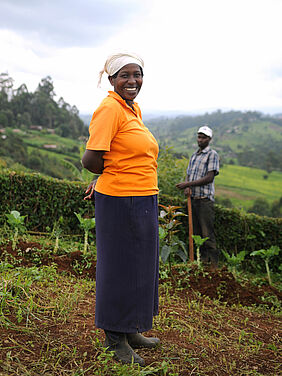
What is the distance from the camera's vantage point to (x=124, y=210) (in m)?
2.37

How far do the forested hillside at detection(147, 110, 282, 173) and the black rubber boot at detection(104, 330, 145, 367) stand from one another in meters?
56.3

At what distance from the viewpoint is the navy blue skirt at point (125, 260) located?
238 centimetres

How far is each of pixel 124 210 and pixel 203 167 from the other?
3.59 metres

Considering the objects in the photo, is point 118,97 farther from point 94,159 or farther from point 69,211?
point 69,211

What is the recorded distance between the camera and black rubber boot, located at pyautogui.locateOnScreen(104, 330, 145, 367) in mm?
2459

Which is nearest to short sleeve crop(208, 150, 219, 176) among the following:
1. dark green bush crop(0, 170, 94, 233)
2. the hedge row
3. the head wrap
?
the hedge row

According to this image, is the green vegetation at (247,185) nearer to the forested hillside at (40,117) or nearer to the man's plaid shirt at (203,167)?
the forested hillside at (40,117)

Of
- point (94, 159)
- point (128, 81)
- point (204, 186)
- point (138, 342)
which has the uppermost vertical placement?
point (128, 81)

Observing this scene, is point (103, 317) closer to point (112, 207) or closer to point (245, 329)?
point (112, 207)

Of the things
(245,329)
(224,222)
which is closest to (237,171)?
(224,222)

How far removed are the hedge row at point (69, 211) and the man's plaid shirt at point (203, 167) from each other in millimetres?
917

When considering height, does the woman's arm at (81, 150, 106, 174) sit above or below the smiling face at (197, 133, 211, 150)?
below

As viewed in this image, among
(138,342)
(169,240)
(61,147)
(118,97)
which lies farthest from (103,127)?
(61,147)

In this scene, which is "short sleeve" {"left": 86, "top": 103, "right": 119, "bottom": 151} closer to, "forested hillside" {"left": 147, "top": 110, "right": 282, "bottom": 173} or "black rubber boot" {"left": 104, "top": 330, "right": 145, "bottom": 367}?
"black rubber boot" {"left": 104, "top": 330, "right": 145, "bottom": 367}
